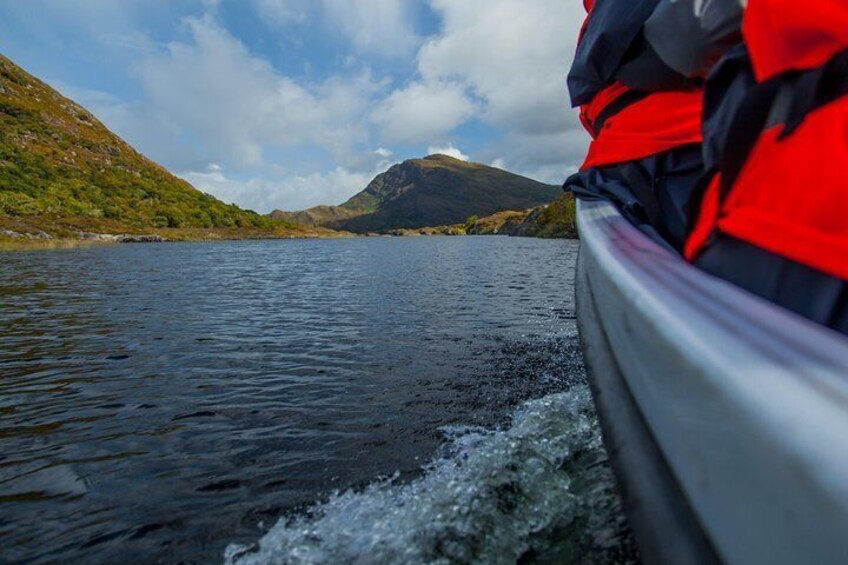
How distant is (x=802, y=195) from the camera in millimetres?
1521

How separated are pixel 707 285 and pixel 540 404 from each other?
16.7 feet

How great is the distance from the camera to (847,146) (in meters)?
1.43

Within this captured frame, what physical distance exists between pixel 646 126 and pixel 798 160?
150cm

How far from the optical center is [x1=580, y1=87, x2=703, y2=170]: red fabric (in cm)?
254

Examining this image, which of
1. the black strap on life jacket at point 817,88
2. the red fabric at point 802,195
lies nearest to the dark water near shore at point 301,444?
the red fabric at point 802,195

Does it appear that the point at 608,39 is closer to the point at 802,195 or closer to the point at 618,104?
the point at 618,104

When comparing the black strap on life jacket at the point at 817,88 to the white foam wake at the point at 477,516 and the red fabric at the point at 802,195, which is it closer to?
the red fabric at the point at 802,195

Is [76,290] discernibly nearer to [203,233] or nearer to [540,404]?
[540,404]

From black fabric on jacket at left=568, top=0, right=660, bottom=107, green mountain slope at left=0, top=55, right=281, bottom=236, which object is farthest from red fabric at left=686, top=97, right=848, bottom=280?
green mountain slope at left=0, top=55, right=281, bottom=236

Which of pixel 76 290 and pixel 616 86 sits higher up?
pixel 616 86

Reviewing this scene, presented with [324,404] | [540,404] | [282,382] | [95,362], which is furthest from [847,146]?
[95,362]

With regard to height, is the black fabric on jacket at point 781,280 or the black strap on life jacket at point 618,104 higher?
the black strap on life jacket at point 618,104

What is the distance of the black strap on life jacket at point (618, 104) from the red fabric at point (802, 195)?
1.59 metres

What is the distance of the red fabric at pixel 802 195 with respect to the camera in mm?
1421
